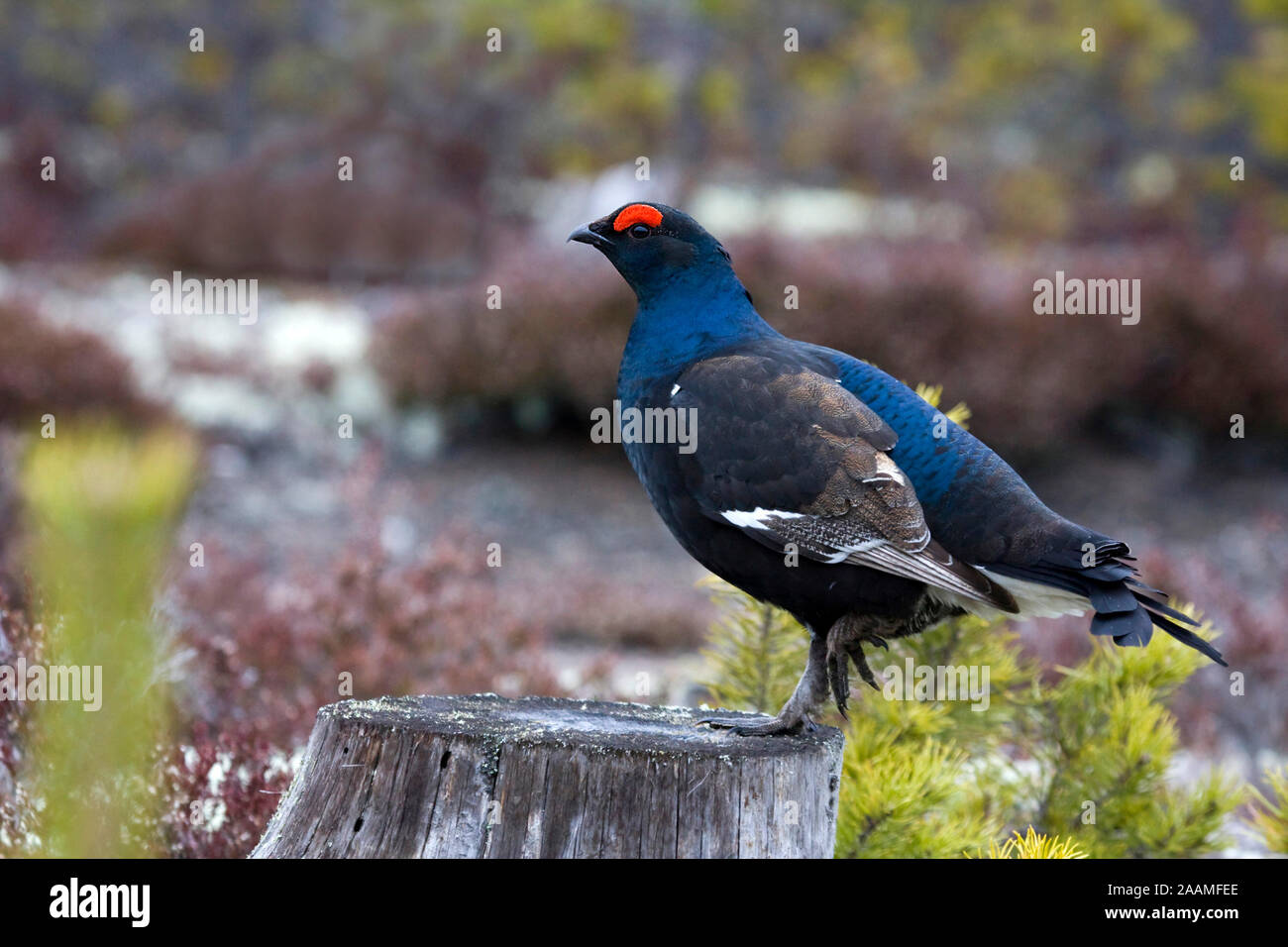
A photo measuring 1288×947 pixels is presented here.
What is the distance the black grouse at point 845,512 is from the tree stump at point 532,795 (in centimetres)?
33

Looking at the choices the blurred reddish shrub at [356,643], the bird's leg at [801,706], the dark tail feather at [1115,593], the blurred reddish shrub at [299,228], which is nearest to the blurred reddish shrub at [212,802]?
the blurred reddish shrub at [356,643]

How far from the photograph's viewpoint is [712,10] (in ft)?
61.6

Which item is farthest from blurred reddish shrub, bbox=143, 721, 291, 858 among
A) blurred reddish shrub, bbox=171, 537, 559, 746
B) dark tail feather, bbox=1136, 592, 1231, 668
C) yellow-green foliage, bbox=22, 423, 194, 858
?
dark tail feather, bbox=1136, 592, 1231, 668

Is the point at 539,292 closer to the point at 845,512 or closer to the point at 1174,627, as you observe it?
the point at 845,512

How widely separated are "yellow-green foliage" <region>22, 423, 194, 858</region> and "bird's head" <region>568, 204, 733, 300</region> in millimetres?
1972

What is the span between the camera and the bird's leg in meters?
2.98

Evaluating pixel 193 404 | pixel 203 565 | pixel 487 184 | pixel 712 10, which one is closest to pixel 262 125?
pixel 487 184

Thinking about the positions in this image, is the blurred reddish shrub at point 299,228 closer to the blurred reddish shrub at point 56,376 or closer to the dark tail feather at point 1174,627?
the blurred reddish shrub at point 56,376

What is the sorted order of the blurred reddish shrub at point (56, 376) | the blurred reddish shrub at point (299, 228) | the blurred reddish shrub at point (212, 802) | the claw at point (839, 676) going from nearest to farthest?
the claw at point (839, 676), the blurred reddish shrub at point (212, 802), the blurred reddish shrub at point (56, 376), the blurred reddish shrub at point (299, 228)

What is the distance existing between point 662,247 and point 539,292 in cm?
721

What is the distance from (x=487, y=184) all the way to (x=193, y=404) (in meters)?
8.95

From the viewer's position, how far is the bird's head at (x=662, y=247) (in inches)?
131

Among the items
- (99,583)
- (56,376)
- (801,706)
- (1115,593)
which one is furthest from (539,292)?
(99,583)
